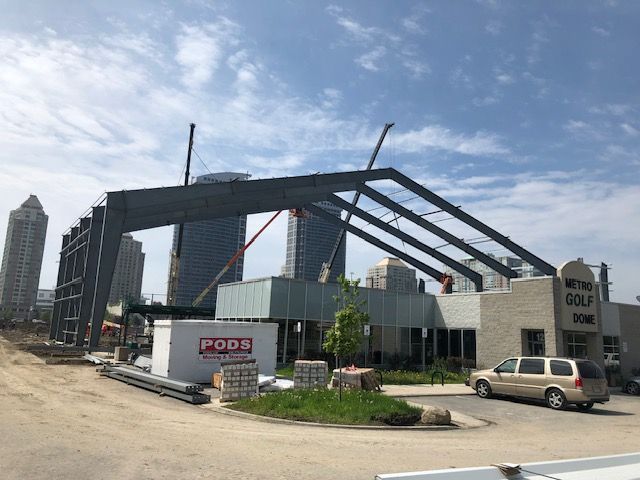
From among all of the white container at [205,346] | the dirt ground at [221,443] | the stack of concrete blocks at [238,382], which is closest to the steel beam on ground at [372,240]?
the white container at [205,346]

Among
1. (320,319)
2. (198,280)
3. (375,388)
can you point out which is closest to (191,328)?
(375,388)

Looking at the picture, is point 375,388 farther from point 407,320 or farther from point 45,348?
point 45,348

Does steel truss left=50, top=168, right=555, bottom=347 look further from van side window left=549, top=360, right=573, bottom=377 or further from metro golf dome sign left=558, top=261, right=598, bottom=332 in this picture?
van side window left=549, top=360, right=573, bottom=377

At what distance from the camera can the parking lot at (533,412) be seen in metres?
14.8

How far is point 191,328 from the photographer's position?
66.5 ft

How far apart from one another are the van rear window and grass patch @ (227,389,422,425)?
7.29 meters

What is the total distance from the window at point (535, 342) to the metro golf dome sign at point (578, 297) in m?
1.38

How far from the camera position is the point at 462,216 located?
36625mm

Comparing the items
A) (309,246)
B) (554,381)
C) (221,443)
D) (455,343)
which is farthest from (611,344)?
(309,246)

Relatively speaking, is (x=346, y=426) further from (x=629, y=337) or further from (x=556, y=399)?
(x=629, y=337)

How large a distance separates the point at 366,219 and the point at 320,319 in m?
13.1

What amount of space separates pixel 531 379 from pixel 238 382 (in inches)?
413

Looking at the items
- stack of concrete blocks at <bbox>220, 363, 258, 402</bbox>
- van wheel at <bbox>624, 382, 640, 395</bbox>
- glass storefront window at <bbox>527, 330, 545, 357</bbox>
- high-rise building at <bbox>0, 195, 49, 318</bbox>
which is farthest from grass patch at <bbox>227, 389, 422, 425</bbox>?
high-rise building at <bbox>0, 195, 49, 318</bbox>

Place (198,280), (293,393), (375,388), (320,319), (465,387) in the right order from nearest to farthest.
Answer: (293,393) < (375,388) < (465,387) < (320,319) < (198,280)
